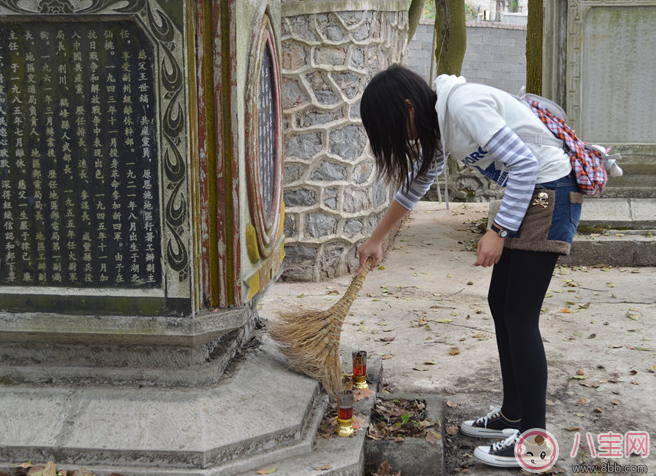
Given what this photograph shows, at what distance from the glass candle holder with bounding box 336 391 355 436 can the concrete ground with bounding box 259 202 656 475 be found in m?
0.46

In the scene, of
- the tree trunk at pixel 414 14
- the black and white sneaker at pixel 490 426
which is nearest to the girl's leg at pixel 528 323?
the black and white sneaker at pixel 490 426

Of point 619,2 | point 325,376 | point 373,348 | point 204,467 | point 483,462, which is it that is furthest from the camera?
point 619,2

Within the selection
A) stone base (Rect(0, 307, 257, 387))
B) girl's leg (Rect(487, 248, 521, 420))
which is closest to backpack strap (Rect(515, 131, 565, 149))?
girl's leg (Rect(487, 248, 521, 420))

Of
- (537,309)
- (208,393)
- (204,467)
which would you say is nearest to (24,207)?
(208,393)

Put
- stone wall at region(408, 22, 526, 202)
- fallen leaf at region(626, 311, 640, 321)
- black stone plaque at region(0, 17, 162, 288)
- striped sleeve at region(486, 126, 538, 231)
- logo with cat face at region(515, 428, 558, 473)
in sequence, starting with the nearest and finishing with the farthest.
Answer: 1. striped sleeve at region(486, 126, 538, 231)
2. black stone plaque at region(0, 17, 162, 288)
3. logo with cat face at region(515, 428, 558, 473)
4. fallen leaf at region(626, 311, 640, 321)
5. stone wall at region(408, 22, 526, 202)

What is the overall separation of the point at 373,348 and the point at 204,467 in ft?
7.16

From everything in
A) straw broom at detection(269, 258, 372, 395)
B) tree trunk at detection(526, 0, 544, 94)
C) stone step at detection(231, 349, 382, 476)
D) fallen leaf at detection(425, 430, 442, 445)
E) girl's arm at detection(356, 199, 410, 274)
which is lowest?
fallen leaf at detection(425, 430, 442, 445)

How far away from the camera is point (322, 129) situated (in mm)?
6539

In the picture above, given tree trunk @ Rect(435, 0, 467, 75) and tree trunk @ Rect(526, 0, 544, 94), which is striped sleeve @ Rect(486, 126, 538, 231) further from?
tree trunk @ Rect(435, 0, 467, 75)

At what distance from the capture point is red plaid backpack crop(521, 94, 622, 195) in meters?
2.81

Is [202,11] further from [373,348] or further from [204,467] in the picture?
[373,348]

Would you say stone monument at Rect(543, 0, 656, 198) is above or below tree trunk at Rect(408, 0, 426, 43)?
below

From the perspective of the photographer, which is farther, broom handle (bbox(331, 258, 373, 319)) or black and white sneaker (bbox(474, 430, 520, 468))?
broom handle (bbox(331, 258, 373, 319))

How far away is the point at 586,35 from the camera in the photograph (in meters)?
7.36
